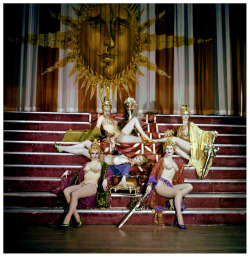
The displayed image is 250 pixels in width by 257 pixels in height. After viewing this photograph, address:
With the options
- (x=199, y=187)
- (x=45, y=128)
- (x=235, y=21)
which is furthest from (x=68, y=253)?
(x=235, y=21)

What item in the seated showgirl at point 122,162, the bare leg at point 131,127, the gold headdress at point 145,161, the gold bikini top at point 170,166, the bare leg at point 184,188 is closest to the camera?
the bare leg at point 184,188

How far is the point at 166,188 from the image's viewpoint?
11.4ft

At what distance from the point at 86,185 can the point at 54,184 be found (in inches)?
26.4

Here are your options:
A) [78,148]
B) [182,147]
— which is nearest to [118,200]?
[78,148]

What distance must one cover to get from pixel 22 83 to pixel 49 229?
519 cm

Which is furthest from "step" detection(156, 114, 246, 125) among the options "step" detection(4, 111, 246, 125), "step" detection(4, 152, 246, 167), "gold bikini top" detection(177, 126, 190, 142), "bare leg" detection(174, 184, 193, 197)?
"bare leg" detection(174, 184, 193, 197)

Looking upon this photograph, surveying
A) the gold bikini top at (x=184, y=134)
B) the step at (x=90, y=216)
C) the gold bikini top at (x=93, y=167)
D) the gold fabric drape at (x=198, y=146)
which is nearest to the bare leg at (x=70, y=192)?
the step at (x=90, y=216)

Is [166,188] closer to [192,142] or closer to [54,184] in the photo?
[192,142]

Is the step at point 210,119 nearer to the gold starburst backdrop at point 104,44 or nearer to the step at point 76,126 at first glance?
the step at point 76,126

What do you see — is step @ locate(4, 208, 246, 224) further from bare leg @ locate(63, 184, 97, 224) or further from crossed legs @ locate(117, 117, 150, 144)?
crossed legs @ locate(117, 117, 150, 144)

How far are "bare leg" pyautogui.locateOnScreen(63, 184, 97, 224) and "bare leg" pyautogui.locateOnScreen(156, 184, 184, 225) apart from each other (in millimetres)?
901

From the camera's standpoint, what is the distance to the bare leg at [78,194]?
3.26 metres

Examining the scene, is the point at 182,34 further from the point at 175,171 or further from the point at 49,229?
the point at 49,229

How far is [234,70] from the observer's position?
293 inches
